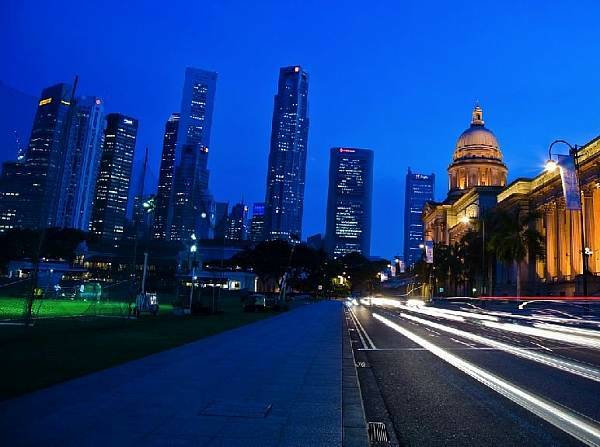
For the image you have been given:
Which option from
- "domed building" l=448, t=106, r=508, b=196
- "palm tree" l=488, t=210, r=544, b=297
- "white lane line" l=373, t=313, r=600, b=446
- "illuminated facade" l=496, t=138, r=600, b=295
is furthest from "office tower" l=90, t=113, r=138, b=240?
"domed building" l=448, t=106, r=508, b=196

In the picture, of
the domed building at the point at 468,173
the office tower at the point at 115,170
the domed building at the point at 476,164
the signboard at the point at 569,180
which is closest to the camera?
the signboard at the point at 569,180

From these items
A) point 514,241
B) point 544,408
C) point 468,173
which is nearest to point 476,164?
point 468,173

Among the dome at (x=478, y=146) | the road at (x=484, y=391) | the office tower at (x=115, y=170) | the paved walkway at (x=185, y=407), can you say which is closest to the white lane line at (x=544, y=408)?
Answer: the road at (x=484, y=391)

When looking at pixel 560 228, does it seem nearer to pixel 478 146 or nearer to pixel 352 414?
pixel 352 414

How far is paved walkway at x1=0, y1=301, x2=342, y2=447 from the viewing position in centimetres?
611

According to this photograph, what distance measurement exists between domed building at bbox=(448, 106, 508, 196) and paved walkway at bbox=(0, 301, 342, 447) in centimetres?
14281

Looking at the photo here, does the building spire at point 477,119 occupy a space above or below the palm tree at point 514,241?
above

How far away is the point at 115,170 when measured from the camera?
75.1 m

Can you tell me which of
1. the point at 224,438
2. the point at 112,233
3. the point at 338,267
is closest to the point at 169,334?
the point at 224,438

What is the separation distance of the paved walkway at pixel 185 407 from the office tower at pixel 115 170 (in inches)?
2384

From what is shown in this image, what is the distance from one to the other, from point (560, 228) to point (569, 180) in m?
52.8

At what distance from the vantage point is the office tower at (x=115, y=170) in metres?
71.2

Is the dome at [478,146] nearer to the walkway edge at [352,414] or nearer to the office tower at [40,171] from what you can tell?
the office tower at [40,171]

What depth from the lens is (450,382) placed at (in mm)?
11391
